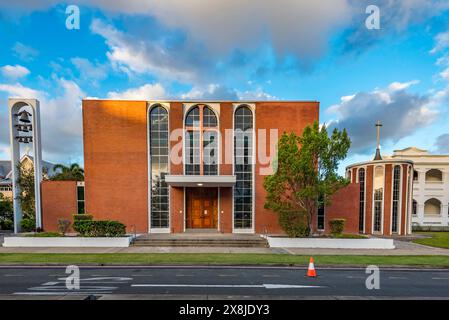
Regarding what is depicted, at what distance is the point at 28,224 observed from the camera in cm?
1944

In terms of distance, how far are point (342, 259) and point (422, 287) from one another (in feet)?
12.0

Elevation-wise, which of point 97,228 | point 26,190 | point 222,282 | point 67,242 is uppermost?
point 26,190

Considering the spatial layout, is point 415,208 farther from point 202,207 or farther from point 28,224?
point 28,224

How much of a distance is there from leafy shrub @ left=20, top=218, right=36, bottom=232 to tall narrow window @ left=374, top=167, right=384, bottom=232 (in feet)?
105

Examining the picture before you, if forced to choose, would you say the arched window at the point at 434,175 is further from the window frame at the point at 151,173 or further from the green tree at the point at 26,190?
the green tree at the point at 26,190

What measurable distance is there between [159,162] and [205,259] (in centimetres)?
1090

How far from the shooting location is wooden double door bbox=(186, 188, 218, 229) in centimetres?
1977

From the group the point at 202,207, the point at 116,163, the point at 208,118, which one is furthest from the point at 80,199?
the point at 208,118

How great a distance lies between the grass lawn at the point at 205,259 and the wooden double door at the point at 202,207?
7334 millimetres

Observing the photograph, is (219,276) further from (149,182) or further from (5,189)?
(5,189)

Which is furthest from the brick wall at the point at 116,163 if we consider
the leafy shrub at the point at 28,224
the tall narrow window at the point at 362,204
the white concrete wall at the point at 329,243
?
the tall narrow window at the point at 362,204

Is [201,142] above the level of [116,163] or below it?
above

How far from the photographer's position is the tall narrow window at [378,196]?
2277 cm
